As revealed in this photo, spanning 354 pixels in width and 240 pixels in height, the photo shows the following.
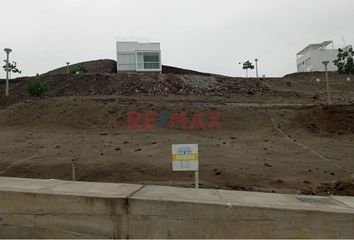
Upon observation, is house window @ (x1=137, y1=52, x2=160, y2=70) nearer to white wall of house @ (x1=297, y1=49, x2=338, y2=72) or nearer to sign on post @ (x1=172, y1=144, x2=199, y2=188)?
white wall of house @ (x1=297, y1=49, x2=338, y2=72)

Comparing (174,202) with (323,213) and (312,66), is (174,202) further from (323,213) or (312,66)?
(312,66)

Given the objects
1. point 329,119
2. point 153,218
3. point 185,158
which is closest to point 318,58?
point 329,119

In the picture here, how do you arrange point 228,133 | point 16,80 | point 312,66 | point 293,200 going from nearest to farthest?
point 293,200, point 228,133, point 16,80, point 312,66

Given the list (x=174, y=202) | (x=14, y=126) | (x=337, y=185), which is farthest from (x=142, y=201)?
(x=14, y=126)

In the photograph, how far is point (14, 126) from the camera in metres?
23.1

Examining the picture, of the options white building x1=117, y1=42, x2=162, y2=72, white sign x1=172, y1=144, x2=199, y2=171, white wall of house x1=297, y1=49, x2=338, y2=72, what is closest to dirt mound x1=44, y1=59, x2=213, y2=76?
white building x1=117, y1=42, x2=162, y2=72

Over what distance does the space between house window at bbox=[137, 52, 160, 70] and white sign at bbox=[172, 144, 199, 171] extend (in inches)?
2058

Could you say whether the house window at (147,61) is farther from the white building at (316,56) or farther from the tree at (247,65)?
the white building at (316,56)

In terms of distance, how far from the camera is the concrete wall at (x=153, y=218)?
17.9ft

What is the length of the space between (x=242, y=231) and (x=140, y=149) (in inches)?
419

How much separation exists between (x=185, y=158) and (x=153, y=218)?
2.78 m

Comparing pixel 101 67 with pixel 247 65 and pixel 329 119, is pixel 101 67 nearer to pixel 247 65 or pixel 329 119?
pixel 247 65

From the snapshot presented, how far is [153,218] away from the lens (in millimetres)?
5566

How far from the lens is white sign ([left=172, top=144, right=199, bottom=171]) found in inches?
322
